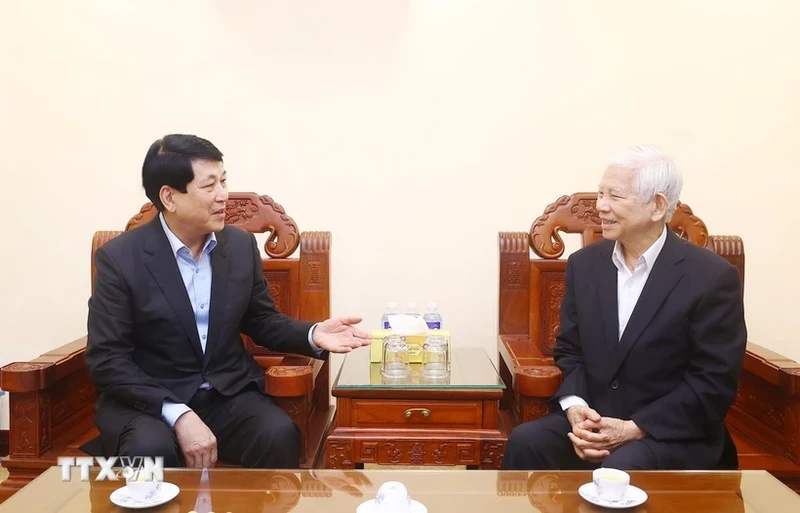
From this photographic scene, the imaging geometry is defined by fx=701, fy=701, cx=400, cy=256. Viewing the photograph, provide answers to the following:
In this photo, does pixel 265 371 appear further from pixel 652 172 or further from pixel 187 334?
pixel 652 172

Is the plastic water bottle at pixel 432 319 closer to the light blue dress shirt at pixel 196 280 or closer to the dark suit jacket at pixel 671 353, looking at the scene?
the dark suit jacket at pixel 671 353

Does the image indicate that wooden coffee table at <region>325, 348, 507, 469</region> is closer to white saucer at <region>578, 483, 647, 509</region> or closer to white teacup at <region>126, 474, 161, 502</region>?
white saucer at <region>578, 483, 647, 509</region>

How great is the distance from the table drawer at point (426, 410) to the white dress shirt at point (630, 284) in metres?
0.29

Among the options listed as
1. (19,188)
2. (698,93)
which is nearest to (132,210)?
(19,188)

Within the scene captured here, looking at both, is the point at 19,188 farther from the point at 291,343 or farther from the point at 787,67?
the point at 787,67

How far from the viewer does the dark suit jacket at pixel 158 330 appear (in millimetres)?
2152

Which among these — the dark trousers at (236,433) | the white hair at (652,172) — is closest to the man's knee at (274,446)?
the dark trousers at (236,433)

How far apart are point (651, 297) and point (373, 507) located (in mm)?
1107

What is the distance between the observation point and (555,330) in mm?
2801

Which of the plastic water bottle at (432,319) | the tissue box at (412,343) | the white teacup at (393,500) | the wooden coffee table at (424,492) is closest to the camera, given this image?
the white teacup at (393,500)

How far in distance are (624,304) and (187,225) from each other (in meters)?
1.45

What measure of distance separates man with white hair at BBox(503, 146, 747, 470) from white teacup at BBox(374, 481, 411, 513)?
75 cm

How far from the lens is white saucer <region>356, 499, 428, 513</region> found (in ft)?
4.87

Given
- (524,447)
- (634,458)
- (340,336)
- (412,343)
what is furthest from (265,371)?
(634,458)
